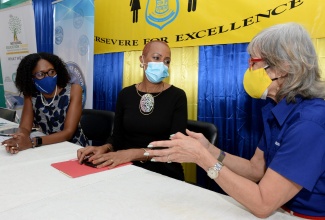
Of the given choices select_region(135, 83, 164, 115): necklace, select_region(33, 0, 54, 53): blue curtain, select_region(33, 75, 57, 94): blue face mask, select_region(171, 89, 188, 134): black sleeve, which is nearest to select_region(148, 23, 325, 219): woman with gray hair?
select_region(171, 89, 188, 134): black sleeve

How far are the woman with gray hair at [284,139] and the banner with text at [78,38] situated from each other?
259 centimetres

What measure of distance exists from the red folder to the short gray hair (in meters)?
0.83

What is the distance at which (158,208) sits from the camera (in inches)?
33.3

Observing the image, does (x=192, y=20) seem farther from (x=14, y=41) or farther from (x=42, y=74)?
(x=14, y=41)

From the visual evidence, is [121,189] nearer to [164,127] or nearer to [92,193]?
[92,193]

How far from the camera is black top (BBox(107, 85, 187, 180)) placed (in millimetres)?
1775

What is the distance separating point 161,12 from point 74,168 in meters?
1.97

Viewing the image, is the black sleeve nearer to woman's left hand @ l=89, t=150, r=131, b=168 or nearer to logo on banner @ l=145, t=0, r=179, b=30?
woman's left hand @ l=89, t=150, r=131, b=168

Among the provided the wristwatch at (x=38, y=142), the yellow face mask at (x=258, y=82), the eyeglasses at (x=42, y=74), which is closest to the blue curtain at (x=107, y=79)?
the eyeglasses at (x=42, y=74)

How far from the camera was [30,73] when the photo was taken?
2.11 m

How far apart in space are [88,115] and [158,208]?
5.46 ft

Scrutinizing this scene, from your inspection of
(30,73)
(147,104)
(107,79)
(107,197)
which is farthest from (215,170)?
(107,79)

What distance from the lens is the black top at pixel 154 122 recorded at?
178 centimetres

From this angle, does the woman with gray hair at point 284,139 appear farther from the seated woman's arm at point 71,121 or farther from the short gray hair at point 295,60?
the seated woman's arm at point 71,121
